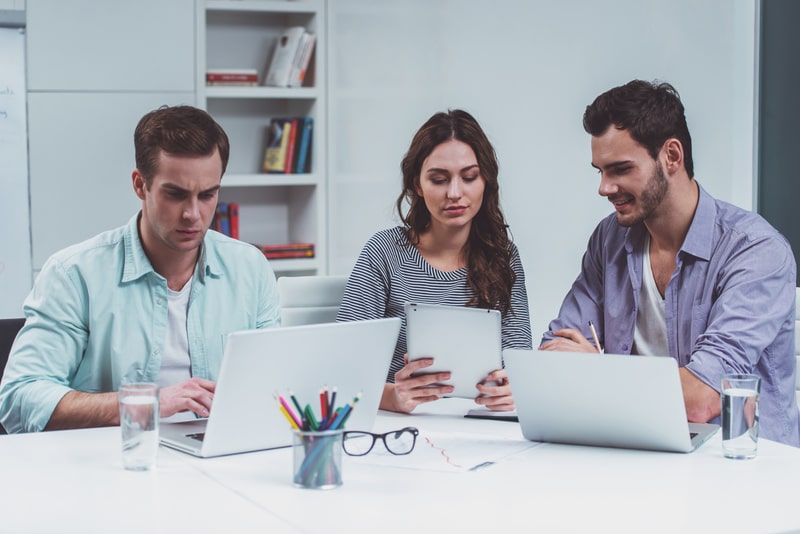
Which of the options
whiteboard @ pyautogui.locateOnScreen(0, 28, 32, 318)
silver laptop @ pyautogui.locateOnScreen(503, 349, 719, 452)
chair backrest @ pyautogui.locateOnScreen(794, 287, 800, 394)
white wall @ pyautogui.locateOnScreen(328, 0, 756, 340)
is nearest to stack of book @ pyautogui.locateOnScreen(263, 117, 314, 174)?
white wall @ pyautogui.locateOnScreen(328, 0, 756, 340)

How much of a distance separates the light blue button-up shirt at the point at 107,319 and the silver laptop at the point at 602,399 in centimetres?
80

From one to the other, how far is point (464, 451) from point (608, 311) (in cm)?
81

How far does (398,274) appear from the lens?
257 centimetres

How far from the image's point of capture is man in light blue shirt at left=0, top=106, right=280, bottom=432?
7.04 ft

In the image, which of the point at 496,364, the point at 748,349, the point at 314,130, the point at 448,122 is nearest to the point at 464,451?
the point at 496,364

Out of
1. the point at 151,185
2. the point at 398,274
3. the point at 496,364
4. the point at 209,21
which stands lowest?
the point at 496,364

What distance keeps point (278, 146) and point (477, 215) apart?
2.01 m

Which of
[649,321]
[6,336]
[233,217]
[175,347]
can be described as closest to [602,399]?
[649,321]

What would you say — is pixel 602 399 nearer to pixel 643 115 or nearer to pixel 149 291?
pixel 643 115

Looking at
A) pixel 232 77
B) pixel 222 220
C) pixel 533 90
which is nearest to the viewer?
pixel 533 90

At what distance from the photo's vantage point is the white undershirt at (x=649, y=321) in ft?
7.81

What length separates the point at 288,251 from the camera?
4.49 meters

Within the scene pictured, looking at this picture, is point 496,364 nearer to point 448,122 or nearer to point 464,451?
point 464,451

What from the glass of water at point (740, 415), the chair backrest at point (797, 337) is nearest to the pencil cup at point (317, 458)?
the glass of water at point (740, 415)
